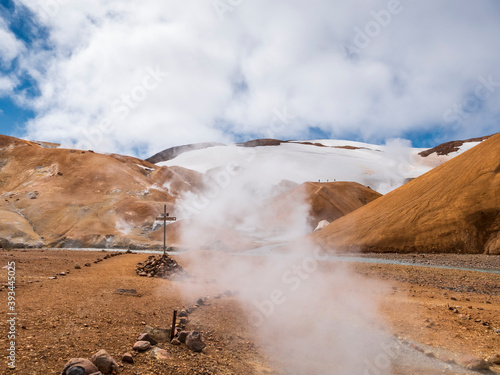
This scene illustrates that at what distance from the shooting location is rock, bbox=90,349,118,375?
3686 millimetres

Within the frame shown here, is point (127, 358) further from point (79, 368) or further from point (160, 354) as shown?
point (79, 368)

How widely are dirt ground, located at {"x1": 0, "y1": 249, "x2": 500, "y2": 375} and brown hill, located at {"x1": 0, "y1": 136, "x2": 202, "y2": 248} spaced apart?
20.7 meters

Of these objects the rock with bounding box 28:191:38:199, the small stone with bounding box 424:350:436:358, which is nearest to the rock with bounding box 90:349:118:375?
the small stone with bounding box 424:350:436:358

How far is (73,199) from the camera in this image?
3675 centimetres

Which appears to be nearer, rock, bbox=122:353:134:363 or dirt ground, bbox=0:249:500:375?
rock, bbox=122:353:134:363

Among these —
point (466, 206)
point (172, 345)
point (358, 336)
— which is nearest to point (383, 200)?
point (466, 206)

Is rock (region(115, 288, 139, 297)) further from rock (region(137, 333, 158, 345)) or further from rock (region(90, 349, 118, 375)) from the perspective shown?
rock (region(90, 349, 118, 375))

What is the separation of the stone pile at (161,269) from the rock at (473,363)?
963cm

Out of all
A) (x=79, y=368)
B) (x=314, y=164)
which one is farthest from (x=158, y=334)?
(x=314, y=164)

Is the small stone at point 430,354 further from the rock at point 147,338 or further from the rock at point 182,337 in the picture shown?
the rock at point 147,338

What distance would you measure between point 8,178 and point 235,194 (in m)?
32.8

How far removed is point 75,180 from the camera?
4175 cm

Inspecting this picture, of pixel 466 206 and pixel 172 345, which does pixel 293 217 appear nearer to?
pixel 466 206

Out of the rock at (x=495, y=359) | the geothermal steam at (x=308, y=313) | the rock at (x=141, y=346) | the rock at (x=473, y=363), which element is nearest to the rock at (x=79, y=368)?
the rock at (x=141, y=346)
